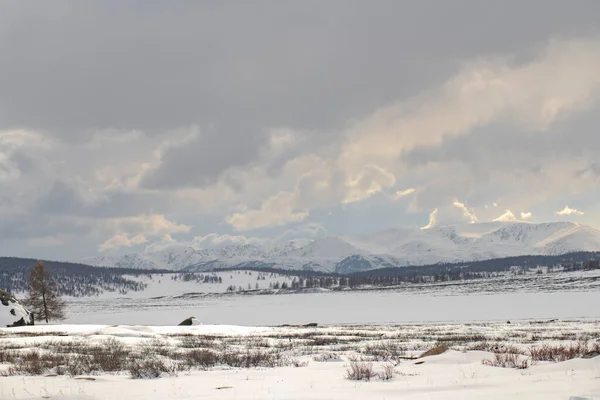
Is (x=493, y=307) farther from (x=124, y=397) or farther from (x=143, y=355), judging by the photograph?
(x=124, y=397)

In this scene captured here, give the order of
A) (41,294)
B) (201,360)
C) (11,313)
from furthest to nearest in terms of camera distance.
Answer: (41,294)
(11,313)
(201,360)

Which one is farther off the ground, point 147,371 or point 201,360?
point 147,371

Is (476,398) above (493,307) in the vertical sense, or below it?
above

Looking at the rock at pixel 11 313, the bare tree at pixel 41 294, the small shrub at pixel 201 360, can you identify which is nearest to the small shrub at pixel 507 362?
the small shrub at pixel 201 360

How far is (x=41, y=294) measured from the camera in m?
64.5

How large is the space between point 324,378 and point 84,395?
572cm

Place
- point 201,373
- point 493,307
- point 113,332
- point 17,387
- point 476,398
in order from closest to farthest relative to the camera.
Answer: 1. point 476,398
2. point 17,387
3. point 201,373
4. point 113,332
5. point 493,307

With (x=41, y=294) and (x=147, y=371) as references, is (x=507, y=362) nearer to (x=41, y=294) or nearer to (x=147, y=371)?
(x=147, y=371)

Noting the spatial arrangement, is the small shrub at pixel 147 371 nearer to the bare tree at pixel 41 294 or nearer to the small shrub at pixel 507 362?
the small shrub at pixel 507 362

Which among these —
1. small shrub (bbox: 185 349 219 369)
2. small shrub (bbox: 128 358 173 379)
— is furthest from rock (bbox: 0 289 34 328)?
small shrub (bbox: 128 358 173 379)

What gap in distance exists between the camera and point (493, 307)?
9938 centimetres

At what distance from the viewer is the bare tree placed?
63.4 metres

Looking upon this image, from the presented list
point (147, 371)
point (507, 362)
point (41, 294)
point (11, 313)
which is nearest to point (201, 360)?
point (147, 371)

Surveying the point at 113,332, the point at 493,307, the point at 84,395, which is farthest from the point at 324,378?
the point at 493,307
